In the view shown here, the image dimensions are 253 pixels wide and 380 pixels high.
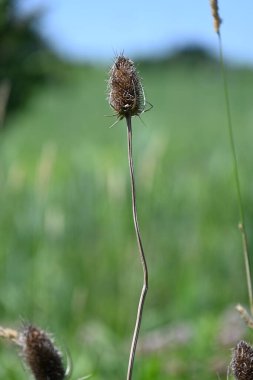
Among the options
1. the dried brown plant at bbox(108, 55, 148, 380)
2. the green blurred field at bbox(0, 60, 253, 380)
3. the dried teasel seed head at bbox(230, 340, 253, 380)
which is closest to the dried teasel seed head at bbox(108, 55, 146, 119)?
the dried brown plant at bbox(108, 55, 148, 380)

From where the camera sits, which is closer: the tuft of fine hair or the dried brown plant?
the dried brown plant

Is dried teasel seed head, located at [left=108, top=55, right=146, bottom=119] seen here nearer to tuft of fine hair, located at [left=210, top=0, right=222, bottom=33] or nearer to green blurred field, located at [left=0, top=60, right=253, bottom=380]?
tuft of fine hair, located at [left=210, top=0, right=222, bottom=33]

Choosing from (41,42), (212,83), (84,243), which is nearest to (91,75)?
(212,83)

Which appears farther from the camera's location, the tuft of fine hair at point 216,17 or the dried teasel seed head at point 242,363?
the tuft of fine hair at point 216,17

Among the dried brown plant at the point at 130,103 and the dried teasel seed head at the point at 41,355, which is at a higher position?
the dried brown plant at the point at 130,103

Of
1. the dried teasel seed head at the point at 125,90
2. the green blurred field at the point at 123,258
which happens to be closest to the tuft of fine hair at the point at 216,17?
the dried teasel seed head at the point at 125,90

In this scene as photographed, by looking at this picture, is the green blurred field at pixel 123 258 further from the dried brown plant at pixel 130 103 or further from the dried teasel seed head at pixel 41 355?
the dried brown plant at pixel 130 103

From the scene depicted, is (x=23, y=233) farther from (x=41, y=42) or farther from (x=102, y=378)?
(x=41, y=42)
